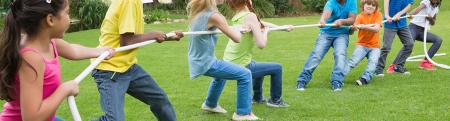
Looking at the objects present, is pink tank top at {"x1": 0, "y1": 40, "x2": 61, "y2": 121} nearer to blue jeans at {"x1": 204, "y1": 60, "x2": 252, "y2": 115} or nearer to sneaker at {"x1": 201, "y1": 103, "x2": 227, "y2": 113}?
blue jeans at {"x1": 204, "y1": 60, "x2": 252, "y2": 115}

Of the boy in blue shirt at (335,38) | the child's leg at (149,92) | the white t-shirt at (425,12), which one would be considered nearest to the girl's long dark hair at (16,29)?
the child's leg at (149,92)

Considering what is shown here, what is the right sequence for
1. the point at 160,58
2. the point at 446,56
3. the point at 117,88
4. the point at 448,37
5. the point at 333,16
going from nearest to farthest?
the point at 117,88, the point at 333,16, the point at 446,56, the point at 160,58, the point at 448,37

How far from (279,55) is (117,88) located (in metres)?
7.89

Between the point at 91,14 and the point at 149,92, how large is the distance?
1843 centimetres

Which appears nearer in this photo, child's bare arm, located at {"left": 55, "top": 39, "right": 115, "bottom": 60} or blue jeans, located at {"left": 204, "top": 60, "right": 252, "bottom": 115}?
child's bare arm, located at {"left": 55, "top": 39, "right": 115, "bottom": 60}

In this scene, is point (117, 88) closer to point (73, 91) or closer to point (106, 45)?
point (106, 45)

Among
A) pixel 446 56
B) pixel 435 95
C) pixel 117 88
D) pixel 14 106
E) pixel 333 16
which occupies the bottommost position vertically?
pixel 446 56

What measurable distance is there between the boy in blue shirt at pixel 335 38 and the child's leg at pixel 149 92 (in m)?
3.26

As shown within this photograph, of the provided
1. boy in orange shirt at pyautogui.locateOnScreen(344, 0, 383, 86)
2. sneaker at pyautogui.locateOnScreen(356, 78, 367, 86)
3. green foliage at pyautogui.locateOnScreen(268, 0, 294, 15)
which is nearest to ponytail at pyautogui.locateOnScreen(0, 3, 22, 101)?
boy in orange shirt at pyautogui.locateOnScreen(344, 0, 383, 86)

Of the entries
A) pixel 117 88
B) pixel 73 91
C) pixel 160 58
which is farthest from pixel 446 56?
pixel 73 91

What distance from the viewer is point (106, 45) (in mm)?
4676

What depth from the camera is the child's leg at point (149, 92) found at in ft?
15.7

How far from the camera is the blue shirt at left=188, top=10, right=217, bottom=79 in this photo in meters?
5.56

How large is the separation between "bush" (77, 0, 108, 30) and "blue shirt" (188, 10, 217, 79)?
56.7 ft
